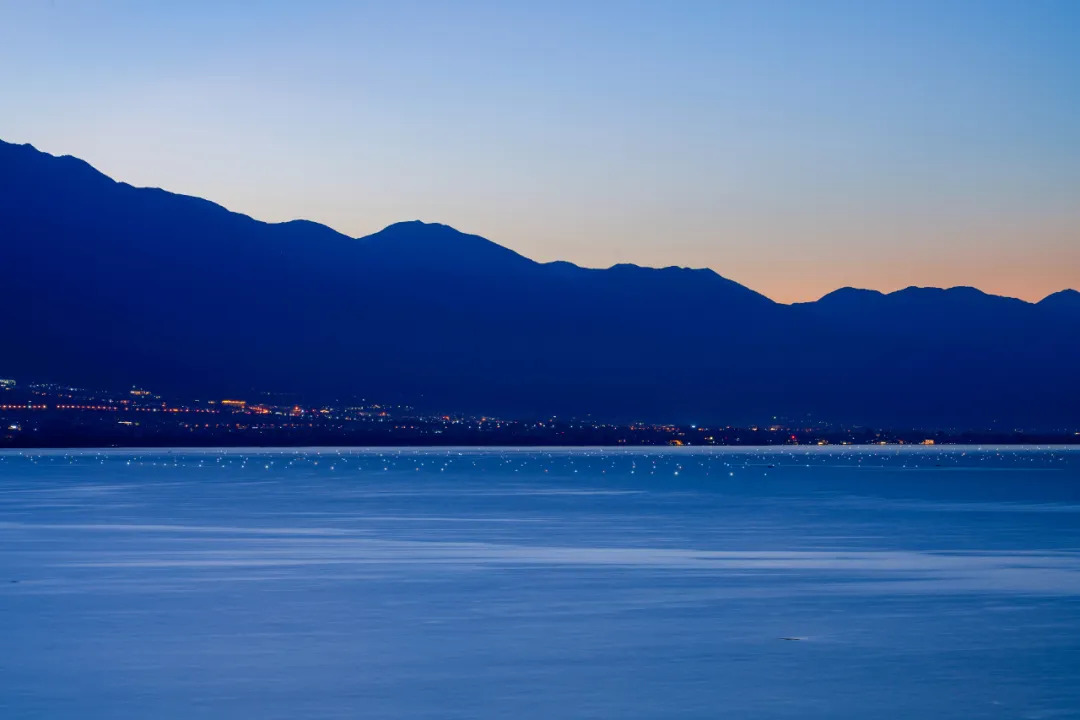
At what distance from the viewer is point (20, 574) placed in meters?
32.9

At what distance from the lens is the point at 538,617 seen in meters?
25.6

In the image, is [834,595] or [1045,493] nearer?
[834,595]

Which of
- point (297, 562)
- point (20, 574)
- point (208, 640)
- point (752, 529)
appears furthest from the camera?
point (752, 529)

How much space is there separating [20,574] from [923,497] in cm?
5109

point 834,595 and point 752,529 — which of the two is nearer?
point 834,595

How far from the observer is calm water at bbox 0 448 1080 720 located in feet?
60.8

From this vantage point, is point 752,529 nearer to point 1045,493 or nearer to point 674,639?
point 674,639

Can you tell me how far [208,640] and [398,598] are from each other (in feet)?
19.3

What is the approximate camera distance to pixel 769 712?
17.6 metres

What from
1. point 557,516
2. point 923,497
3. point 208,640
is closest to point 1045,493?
point 923,497

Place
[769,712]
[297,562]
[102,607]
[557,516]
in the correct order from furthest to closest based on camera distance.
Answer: [557,516] → [297,562] → [102,607] → [769,712]

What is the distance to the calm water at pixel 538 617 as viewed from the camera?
18531mm

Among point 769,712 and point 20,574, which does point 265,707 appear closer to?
point 769,712

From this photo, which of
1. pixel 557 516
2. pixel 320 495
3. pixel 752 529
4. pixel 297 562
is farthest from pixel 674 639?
pixel 320 495
